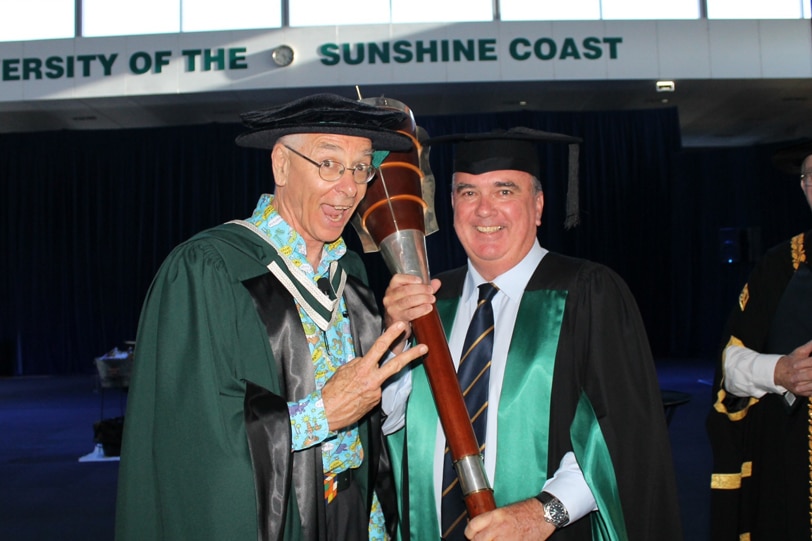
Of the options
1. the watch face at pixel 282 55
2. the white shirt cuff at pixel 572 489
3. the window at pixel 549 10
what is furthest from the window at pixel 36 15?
the white shirt cuff at pixel 572 489

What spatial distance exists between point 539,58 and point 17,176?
9497mm

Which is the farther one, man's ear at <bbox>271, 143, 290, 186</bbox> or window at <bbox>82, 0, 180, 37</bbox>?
window at <bbox>82, 0, 180, 37</bbox>

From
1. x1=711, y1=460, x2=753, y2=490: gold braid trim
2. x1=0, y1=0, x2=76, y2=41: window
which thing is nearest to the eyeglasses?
x1=711, y1=460, x2=753, y2=490: gold braid trim

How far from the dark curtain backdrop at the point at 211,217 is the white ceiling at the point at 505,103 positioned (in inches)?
14.0

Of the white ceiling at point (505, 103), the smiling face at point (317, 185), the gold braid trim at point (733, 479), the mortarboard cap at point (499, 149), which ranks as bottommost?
the gold braid trim at point (733, 479)

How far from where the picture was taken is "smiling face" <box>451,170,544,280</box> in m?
1.94

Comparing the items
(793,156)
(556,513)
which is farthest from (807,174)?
(556,513)

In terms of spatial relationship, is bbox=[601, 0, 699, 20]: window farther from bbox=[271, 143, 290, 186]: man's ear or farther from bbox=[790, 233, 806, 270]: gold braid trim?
bbox=[271, 143, 290, 186]: man's ear

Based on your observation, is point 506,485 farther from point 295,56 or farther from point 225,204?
point 225,204

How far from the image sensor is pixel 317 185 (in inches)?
65.6

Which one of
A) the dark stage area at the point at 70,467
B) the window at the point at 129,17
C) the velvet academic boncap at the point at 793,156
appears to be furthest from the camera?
the window at the point at 129,17

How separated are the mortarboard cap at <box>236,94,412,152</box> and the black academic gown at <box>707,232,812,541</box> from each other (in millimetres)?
1716

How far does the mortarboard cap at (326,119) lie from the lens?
1.59 metres

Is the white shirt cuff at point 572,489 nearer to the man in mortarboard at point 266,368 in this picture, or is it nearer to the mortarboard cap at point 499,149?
the man in mortarboard at point 266,368
